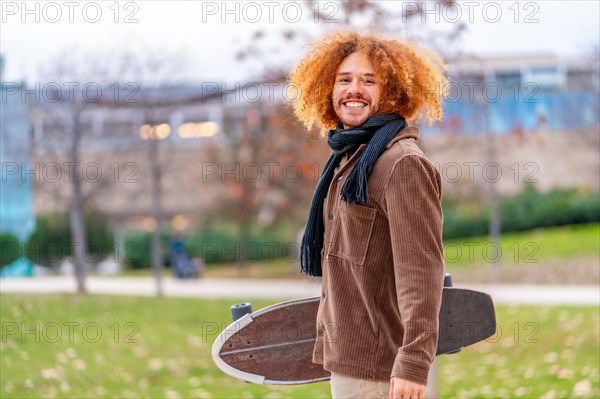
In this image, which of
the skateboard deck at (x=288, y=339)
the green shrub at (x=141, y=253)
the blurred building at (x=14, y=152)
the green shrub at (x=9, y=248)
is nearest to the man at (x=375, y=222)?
the skateboard deck at (x=288, y=339)

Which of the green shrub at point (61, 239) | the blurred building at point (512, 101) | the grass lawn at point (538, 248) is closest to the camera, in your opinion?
the blurred building at point (512, 101)

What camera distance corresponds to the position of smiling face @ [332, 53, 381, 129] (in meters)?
2.92

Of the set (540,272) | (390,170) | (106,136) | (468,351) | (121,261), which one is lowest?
(121,261)

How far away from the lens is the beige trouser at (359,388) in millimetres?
2725

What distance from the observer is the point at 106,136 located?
66.7 feet

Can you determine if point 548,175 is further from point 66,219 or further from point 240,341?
point 240,341

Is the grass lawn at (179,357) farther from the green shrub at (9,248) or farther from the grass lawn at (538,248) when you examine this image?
the grass lawn at (538,248)

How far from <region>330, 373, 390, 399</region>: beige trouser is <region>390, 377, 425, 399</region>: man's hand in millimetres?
161

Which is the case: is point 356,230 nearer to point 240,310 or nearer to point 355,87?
point 355,87

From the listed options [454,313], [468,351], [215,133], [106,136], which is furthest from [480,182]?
[454,313]

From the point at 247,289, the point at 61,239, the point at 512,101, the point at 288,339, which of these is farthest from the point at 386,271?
the point at 61,239

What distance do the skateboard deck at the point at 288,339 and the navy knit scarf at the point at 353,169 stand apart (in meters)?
0.33

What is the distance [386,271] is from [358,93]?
59cm

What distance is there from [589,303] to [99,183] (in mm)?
9907
